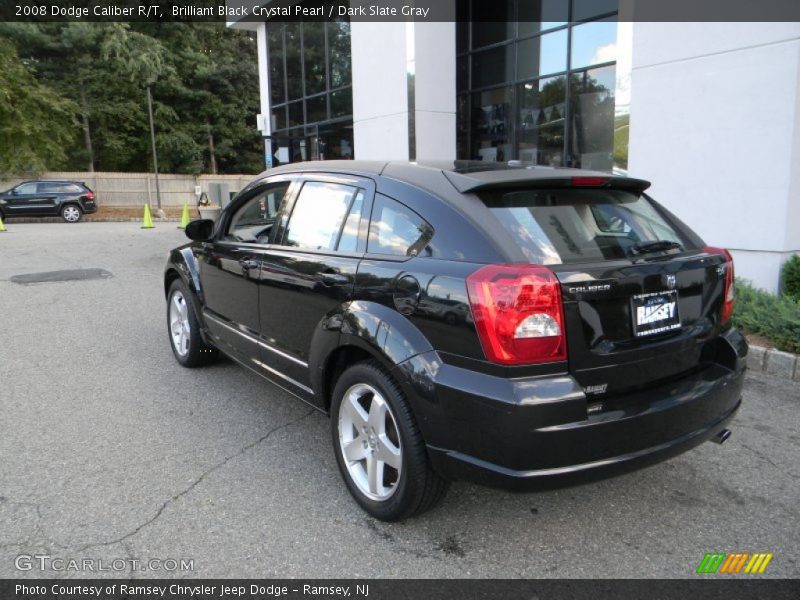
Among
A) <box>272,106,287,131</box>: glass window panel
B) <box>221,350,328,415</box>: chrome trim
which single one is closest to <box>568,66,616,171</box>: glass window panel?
<box>221,350,328,415</box>: chrome trim

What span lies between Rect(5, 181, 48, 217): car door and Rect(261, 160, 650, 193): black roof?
80.2 ft

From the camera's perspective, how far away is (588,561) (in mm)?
2645

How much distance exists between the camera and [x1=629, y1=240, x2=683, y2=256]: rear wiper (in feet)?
9.18

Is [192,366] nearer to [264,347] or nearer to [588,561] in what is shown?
[264,347]

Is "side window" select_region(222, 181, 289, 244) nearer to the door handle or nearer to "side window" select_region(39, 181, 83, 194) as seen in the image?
the door handle

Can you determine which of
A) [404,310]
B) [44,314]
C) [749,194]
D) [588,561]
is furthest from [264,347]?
[749,194]

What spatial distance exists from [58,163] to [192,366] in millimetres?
30959

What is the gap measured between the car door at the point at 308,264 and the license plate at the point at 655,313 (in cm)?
134

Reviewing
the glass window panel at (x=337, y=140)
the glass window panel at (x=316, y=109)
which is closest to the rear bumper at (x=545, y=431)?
the glass window panel at (x=337, y=140)

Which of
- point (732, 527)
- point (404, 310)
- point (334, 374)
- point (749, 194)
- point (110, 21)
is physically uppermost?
point (110, 21)

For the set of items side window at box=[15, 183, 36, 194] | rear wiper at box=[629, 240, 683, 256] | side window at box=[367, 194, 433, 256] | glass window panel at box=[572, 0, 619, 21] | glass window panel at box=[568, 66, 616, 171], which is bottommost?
rear wiper at box=[629, 240, 683, 256]

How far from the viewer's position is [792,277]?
639 cm

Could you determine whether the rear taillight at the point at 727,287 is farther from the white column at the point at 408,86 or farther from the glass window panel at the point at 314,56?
the glass window panel at the point at 314,56

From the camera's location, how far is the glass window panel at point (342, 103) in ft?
50.2
